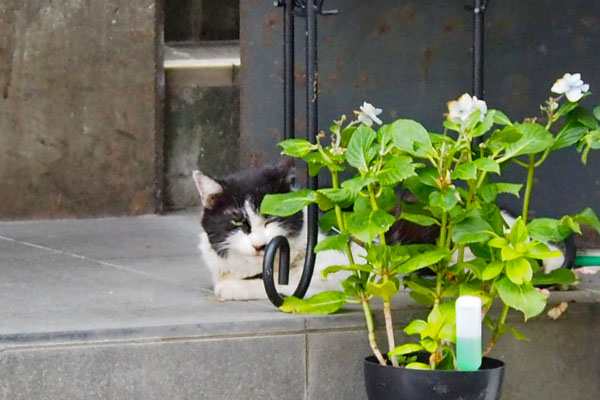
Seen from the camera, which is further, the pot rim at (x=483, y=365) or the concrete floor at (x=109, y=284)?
the concrete floor at (x=109, y=284)

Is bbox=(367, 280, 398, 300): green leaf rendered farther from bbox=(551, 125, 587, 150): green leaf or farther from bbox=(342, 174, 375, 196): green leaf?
bbox=(551, 125, 587, 150): green leaf

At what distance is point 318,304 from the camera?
231cm

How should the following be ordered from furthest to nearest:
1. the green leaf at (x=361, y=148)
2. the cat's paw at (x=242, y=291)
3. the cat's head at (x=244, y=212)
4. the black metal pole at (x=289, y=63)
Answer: the black metal pole at (x=289, y=63) → the cat's head at (x=244, y=212) → the cat's paw at (x=242, y=291) → the green leaf at (x=361, y=148)

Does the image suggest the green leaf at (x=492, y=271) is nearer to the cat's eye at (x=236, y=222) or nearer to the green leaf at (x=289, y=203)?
the green leaf at (x=289, y=203)

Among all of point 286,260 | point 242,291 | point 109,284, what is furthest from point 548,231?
point 109,284

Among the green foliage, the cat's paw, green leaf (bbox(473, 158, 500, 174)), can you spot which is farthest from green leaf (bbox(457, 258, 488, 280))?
the cat's paw

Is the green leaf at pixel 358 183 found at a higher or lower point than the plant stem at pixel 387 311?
higher

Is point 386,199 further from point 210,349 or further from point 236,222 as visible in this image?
point 236,222

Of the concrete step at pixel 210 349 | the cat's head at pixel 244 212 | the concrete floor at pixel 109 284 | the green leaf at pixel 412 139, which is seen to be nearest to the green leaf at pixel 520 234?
the green leaf at pixel 412 139

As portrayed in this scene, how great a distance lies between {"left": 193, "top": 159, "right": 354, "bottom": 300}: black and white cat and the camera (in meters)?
2.68

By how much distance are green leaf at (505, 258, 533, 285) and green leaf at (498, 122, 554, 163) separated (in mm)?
206

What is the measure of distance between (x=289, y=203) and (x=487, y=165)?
41 cm

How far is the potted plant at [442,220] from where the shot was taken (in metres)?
2.01

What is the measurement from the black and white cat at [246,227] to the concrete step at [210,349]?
0.11 meters
